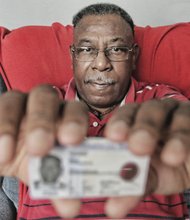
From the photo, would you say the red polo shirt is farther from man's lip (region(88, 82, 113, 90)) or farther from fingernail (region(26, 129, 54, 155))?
fingernail (region(26, 129, 54, 155))

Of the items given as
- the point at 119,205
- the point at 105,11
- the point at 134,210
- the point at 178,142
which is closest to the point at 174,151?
the point at 178,142

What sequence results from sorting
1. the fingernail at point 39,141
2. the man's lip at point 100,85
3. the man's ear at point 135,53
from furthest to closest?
the man's ear at point 135,53 < the man's lip at point 100,85 < the fingernail at point 39,141

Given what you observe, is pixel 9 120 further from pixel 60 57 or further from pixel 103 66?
pixel 60 57

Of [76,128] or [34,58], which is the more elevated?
[76,128]

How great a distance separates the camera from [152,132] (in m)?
0.59

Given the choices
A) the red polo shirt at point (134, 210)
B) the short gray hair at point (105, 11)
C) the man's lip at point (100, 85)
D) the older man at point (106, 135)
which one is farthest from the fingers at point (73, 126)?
the short gray hair at point (105, 11)

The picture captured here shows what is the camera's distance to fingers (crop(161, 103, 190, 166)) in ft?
1.94

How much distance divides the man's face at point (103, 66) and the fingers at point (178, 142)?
672mm

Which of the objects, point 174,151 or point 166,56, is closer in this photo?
point 174,151

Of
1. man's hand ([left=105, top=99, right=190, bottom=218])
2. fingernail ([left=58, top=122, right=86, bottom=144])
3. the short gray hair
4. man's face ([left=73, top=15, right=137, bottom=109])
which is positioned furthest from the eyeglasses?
fingernail ([left=58, top=122, right=86, bottom=144])

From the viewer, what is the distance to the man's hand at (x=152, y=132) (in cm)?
58

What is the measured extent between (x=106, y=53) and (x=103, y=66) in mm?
55

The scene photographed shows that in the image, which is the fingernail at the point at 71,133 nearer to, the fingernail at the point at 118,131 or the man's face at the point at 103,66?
the fingernail at the point at 118,131

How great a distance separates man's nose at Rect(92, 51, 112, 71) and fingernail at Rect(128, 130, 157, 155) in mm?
Result: 751
